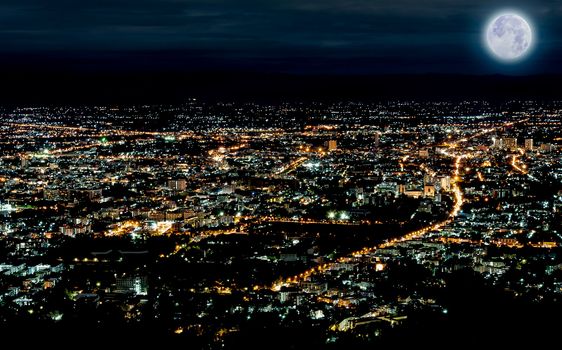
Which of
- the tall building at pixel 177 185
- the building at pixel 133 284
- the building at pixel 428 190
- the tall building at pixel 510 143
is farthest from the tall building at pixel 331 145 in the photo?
the building at pixel 133 284

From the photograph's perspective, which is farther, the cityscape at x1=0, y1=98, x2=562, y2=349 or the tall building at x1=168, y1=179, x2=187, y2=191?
the tall building at x1=168, y1=179, x2=187, y2=191

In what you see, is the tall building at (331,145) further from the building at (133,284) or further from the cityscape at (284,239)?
the building at (133,284)

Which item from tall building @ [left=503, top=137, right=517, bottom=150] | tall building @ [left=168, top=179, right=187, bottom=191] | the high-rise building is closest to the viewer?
tall building @ [left=168, top=179, right=187, bottom=191]

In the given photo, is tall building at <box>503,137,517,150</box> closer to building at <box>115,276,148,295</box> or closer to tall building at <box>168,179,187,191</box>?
tall building at <box>168,179,187,191</box>

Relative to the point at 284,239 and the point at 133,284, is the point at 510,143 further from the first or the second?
the point at 133,284

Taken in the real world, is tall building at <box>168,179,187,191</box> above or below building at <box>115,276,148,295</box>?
below

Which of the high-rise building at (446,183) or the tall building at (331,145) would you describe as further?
the tall building at (331,145)

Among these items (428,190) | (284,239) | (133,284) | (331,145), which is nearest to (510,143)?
(331,145)

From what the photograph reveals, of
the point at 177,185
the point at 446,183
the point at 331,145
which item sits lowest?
the point at 331,145

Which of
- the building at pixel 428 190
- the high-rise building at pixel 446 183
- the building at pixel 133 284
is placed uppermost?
the building at pixel 133 284

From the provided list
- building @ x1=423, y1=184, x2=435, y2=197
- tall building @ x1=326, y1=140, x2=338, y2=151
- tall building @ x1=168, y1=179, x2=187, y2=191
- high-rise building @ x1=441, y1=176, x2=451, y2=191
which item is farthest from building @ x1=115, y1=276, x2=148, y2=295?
tall building @ x1=326, y1=140, x2=338, y2=151
